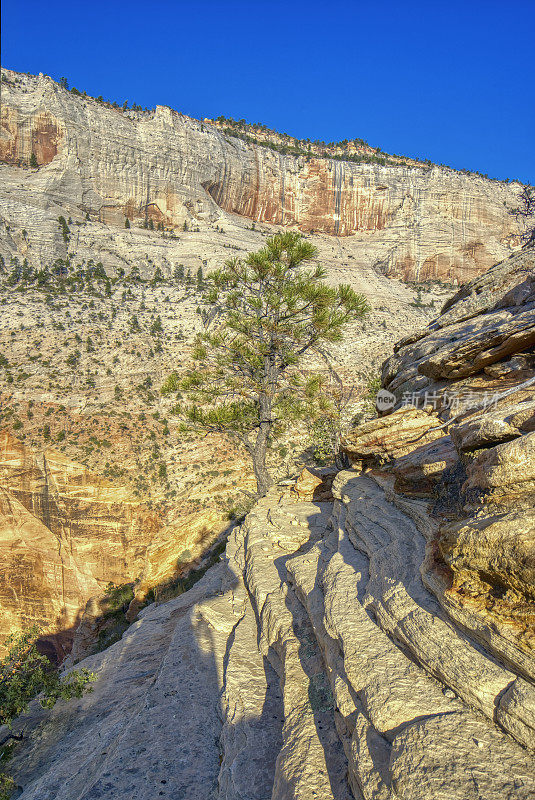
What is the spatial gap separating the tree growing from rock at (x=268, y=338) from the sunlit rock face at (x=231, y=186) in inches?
1794

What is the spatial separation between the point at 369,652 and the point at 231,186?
6705cm

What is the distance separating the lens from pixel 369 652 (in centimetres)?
394

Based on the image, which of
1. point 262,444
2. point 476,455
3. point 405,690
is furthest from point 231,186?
point 405,690

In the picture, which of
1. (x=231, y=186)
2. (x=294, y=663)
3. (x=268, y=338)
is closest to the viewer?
(x=294, y=663)

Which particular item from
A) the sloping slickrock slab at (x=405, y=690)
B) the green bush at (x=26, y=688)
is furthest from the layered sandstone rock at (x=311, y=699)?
the green bush at (x=26, y=688)

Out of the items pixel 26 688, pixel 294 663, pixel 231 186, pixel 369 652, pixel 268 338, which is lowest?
pixel 26 688

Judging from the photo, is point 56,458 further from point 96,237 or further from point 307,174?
point 307,174

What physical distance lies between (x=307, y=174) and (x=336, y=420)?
62.4m

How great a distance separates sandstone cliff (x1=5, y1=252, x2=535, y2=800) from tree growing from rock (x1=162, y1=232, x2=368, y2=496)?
3.01 meters

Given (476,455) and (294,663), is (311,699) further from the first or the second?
(476,455)

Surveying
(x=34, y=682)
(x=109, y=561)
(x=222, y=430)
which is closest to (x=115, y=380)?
(x=109, y=561)

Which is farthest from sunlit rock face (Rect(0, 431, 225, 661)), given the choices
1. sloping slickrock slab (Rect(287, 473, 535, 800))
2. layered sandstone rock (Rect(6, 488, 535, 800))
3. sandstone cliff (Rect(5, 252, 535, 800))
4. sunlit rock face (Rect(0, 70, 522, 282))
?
sunlit rock face (Rect(0, 70, 522, 282))

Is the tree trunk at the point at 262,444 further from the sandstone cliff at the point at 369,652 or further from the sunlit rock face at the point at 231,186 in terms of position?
the sunlit rock face at the point at 231,186

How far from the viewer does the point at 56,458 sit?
2162 cm
